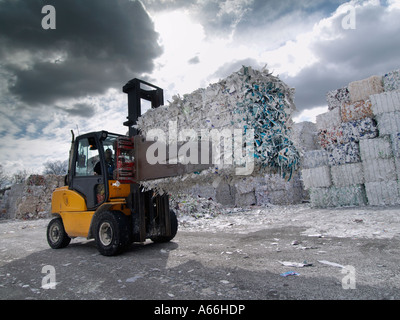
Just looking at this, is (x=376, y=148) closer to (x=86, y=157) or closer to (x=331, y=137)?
(x=331, y=137)

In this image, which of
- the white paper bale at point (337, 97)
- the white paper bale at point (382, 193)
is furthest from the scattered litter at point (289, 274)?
the white paper bale at point (337, 97)

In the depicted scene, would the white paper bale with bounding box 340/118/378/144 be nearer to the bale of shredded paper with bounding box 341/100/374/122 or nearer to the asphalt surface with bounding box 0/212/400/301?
the bale of shredded paper with bounding box 341/100/374/122

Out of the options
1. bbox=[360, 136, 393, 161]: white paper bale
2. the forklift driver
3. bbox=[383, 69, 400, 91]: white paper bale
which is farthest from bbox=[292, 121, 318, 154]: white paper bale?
the forklift driver

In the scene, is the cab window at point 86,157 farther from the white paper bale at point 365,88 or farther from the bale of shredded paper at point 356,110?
the white paper bale at point 365,88

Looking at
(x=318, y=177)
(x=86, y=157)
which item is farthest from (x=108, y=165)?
(x=318, y=177)

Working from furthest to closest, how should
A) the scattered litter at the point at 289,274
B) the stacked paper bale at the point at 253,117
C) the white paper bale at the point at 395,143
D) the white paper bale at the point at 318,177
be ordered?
1. the white paper bale at the point at 318,177
2. the white paper bale at the point at 395,143
3. the stacked paper bale at the point at 253,117
4. the scattered litter at the point at 289,274

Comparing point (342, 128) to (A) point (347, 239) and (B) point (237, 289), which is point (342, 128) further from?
(B) point (237, 289)

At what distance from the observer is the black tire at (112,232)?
4.62 m

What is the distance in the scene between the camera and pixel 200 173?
11.6 ft

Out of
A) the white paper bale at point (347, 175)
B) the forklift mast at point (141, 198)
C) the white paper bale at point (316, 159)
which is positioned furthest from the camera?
the white paper bale at point (316, 159)

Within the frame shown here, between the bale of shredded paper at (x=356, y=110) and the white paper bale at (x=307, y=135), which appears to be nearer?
the bale of shredded paper at (x=356, y=110)

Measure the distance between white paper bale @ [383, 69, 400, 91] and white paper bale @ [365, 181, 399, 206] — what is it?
10.1ft

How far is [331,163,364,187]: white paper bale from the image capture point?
9.08 meters
